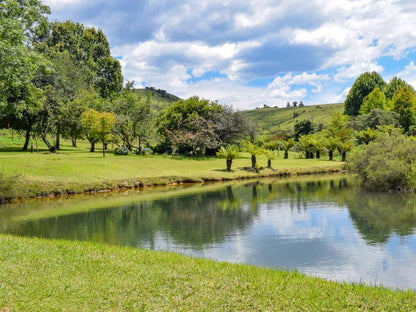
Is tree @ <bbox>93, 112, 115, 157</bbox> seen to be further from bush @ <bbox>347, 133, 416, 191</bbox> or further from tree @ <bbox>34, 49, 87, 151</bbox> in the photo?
bush @ <bbox>347, 133, 416, 191</bbox>

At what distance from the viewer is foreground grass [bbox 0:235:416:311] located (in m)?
6.25

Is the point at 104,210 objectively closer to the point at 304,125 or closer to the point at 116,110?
the point at 116,110

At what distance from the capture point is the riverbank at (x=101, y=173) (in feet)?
84.1

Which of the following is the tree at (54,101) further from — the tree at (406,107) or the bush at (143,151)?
the tree at (406,107)

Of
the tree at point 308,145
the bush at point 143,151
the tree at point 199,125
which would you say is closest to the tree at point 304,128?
the tree at point 308,145

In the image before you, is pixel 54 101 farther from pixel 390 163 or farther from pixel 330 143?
pixel 390 163

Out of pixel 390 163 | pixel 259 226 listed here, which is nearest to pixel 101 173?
pixel 259 226

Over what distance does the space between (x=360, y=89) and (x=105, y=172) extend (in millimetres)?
86779

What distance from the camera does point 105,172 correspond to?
31.4 meters

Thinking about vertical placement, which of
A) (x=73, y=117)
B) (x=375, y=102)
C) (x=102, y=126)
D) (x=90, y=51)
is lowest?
(x=102, y=126)

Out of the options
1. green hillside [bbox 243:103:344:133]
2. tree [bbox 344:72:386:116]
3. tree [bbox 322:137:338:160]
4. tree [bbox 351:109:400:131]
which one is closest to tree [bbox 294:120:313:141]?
tree [bbox 351:109:400:131]

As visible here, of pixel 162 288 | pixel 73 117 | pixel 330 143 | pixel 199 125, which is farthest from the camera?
pixel 330 143

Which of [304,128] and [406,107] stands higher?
[406,107]

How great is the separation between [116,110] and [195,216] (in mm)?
35085
